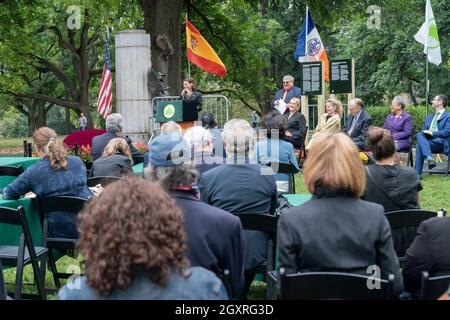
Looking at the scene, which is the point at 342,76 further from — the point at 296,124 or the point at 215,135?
the point at 215,135

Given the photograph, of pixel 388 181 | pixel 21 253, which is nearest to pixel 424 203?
pixel 388 181

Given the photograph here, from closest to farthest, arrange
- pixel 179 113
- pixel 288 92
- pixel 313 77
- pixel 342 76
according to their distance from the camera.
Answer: pixel 179 113 < pixel 288 92 < pixel 342 76 < pixel 313 77

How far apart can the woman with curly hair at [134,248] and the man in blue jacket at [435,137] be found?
1060cm

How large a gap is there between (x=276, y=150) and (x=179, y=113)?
174 inches

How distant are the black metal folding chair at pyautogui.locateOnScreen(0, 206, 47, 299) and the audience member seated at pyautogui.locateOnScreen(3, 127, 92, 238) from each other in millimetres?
388

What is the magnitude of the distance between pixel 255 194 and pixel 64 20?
29.7 metres

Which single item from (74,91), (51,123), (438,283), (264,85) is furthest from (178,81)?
(51,123)

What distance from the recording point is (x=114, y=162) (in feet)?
23.4

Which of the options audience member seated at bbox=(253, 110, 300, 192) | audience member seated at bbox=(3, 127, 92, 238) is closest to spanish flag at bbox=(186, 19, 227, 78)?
audience member seated at bbox=(253, 110, 300, 192)

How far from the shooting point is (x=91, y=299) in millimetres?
2467

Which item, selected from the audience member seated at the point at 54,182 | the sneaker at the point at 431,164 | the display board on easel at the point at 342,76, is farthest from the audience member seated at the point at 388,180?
the display board on easel at the point at 342,76

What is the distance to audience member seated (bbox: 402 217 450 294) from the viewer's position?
11.8 feet

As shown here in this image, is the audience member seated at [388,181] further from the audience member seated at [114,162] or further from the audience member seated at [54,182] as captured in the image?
the audience member seated at [114,162]

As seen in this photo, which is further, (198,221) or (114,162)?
(114,162)
